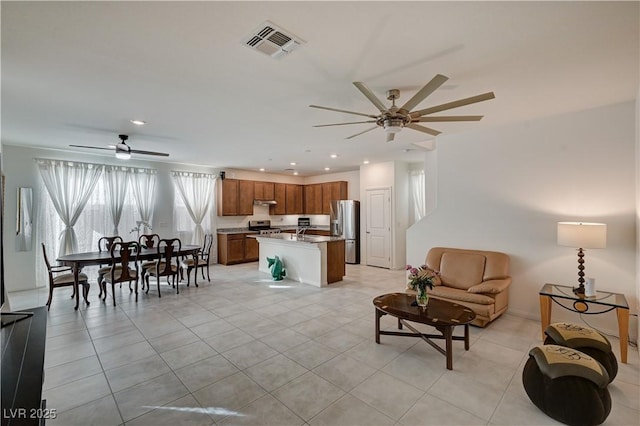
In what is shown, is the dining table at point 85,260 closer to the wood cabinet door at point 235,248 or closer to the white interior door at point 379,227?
the wood cabinet door at point 235,248

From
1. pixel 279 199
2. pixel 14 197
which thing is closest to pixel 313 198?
pixel 279 199

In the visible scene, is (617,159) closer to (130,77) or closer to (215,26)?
(215,26)

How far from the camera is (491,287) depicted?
361 cm

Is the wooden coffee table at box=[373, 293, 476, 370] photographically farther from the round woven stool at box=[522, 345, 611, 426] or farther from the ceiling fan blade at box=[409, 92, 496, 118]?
the ceiling fan blade at box=[409, 92, 496, 118]

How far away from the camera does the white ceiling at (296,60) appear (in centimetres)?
183

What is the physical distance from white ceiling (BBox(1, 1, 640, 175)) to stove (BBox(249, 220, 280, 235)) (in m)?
4.92

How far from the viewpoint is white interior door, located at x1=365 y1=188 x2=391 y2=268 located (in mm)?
7285

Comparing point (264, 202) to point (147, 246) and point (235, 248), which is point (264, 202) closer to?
point (235, 248)

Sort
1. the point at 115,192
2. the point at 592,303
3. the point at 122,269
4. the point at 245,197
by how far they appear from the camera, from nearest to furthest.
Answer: the point at 592,303
the point at 122,269
the point at 115,192
the point at 245,197

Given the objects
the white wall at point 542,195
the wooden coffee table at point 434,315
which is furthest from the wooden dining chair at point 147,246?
the white wall at point 542,195

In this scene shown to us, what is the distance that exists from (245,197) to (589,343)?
7681mm

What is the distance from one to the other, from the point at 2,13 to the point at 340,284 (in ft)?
17.6

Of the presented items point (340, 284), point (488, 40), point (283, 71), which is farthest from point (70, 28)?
point (340, 284)

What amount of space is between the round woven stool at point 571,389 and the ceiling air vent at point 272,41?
3038mm
